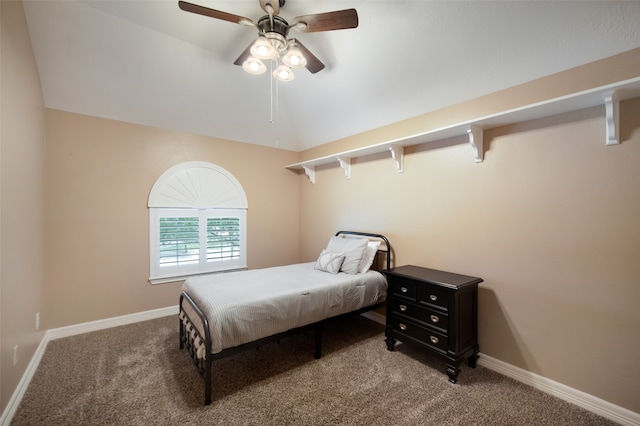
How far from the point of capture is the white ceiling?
1.94 m

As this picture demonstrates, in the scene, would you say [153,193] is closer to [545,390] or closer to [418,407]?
[418,407]

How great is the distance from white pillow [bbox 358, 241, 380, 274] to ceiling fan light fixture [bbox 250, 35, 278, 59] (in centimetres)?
224

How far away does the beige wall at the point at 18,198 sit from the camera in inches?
69.3

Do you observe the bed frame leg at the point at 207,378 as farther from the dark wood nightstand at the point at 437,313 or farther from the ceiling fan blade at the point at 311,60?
the ceiling fan blade at the point at 311,60

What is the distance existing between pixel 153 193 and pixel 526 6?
4131 millimetres

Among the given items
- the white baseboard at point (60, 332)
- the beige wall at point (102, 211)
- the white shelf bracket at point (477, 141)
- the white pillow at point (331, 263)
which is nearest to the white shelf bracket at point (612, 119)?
the white shelf bracket at point (477, 141)

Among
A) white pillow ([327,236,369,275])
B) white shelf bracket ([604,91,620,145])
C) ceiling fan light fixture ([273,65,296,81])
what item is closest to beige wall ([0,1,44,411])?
ceiling fan light fixture ([273,65,296,81])

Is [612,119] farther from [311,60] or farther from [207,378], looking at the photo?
[207,378]

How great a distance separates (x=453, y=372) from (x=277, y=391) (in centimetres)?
144

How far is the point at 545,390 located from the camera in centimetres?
210

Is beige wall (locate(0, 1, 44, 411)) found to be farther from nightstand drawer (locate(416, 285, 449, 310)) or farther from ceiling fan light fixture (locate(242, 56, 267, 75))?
nightstand drawer (locate(416, 285, 449, 310))

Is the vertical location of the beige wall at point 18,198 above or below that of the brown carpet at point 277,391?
above

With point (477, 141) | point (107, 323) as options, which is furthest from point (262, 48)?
point (107, 323)

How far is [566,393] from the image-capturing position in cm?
201
